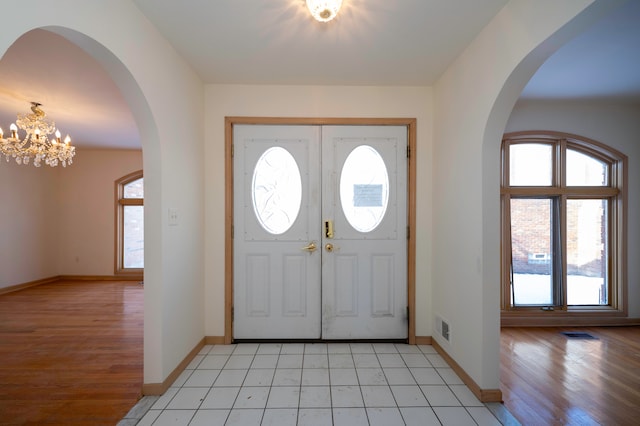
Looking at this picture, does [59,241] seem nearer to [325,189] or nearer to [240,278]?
[240,278]

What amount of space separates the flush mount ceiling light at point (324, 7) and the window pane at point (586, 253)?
3879 millimetres

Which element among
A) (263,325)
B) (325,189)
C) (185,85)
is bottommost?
(263,325)

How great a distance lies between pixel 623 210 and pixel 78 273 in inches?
369

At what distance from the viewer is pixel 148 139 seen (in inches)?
90.9

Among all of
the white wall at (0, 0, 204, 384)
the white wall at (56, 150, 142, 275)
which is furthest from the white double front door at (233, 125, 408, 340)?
the white wall at (56, 150, 142, 275)

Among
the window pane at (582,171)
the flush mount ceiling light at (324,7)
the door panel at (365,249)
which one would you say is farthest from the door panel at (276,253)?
the window pane at (582,171)

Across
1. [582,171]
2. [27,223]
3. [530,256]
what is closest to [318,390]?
[530,256]

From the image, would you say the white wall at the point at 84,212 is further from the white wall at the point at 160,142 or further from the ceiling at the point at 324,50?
the white wall at the point at 160,142

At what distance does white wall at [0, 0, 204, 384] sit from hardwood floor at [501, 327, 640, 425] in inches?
102

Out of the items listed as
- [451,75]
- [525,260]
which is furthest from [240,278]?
[525,260]

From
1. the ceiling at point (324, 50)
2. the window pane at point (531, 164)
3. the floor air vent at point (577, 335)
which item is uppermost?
the ceiling at point (324, 50)

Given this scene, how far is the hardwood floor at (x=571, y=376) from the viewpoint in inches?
86.3

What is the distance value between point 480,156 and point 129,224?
6.96m

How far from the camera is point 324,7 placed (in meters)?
1.92
